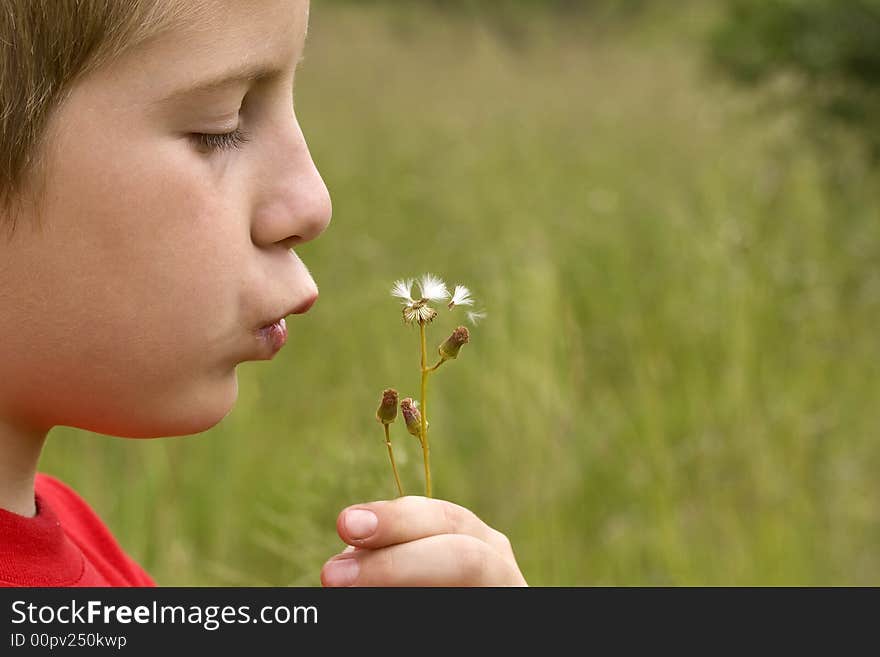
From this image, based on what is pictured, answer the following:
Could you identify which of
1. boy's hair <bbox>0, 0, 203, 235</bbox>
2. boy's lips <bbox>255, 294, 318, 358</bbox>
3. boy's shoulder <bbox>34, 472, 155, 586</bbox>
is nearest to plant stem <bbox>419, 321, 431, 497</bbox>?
boy's lips <bbox>255, 294, 318, 358</bbox>

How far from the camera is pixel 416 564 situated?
33.3 inches

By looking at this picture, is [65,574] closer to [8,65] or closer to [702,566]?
[8,65]

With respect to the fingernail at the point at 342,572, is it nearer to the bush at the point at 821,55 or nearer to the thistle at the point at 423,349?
the thistle at the point at 423,349

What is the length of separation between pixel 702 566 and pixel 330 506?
2.46ft

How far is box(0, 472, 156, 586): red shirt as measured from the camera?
1000mm

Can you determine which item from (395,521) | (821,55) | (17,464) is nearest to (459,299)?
(395,521)

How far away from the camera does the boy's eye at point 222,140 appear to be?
891 millimetres

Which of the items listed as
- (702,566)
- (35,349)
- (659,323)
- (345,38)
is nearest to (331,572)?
(35,349)

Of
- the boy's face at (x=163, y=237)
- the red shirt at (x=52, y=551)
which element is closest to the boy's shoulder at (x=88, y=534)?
the red shirt at (x=52, y=551)

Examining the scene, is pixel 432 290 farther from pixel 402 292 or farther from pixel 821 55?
pixel 821 55

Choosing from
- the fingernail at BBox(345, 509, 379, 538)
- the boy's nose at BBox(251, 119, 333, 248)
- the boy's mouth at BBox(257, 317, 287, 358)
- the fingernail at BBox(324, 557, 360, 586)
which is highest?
the boy's nose at BBox(251, 119, 333, 248)

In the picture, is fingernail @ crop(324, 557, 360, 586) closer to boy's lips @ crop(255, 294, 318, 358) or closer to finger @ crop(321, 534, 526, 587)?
finger @ crop(321, 534, 526, 587)
